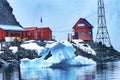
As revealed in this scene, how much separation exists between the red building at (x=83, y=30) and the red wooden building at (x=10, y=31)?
1292 centimetres

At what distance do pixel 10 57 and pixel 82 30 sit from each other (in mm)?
30288

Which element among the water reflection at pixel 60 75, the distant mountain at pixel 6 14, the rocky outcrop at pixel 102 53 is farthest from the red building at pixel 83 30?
the water reflection at pixel 60 75

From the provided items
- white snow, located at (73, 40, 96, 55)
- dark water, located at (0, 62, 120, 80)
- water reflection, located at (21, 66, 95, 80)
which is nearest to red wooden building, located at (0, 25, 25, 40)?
white snow, located at (73, 40, 96, 55)

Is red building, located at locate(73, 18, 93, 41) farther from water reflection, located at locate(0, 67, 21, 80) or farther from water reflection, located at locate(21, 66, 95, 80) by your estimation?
water reflection, located at locate(21, 66, 95, 80)

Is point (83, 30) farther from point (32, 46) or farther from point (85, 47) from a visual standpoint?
point (32, 46)

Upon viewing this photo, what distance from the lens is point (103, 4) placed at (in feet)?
346

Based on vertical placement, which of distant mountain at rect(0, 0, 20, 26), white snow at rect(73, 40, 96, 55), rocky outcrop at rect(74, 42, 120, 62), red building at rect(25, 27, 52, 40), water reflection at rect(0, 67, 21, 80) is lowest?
rocky outcrop at rect(74, 42, 120, 62)

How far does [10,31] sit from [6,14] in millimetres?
14430

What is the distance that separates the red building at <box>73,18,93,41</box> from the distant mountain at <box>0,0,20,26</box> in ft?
45.4

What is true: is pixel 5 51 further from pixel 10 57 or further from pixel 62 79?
pixel 62 79

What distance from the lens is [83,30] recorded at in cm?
10200

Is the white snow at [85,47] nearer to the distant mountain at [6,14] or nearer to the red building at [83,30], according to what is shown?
the red building at [83,30]

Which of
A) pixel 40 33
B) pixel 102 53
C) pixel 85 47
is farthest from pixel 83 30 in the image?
pixel 85 47

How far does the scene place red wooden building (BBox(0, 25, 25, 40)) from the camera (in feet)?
298
